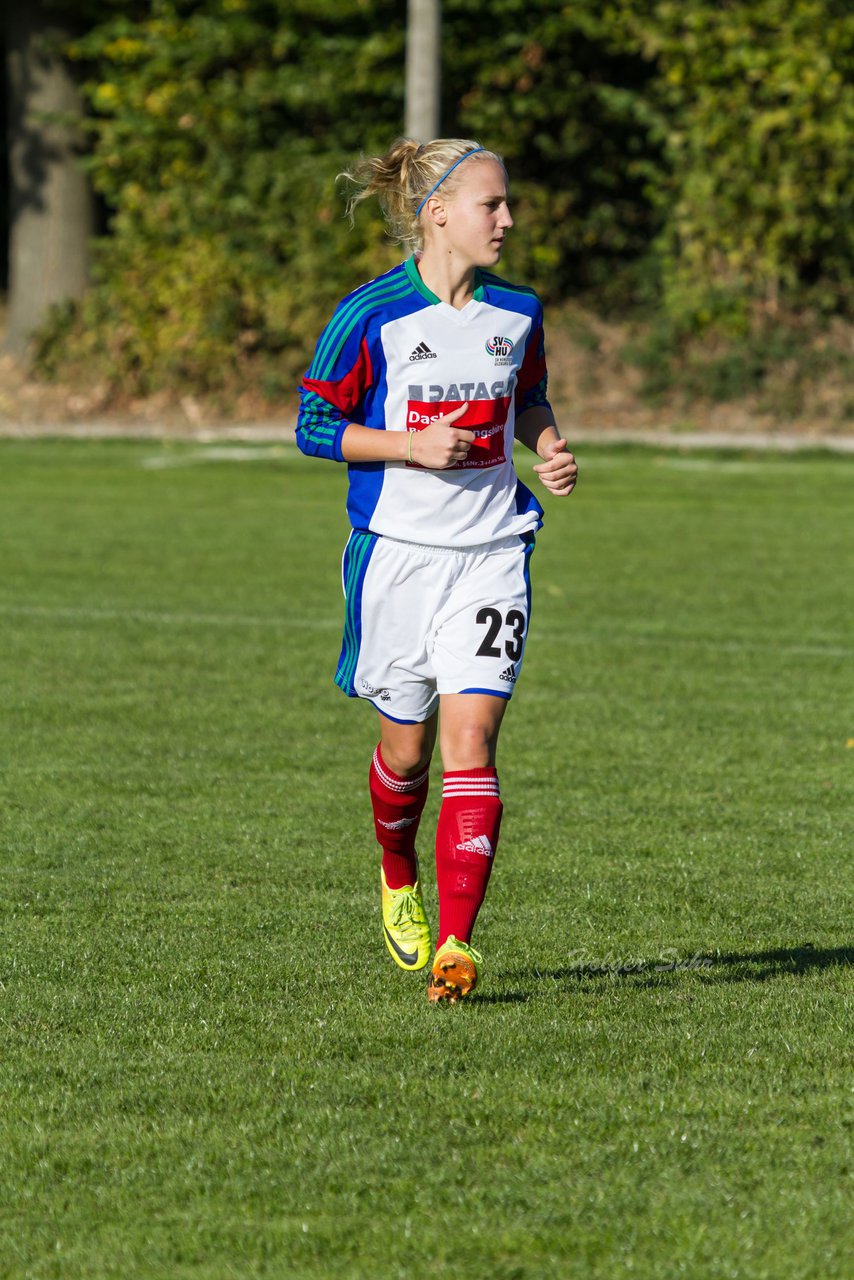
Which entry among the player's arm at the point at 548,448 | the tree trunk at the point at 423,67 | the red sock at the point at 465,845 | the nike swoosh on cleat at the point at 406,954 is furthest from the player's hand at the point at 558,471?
the tree trunk at the point at 423,67

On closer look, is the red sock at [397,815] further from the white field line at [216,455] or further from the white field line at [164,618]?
the white field line at [216,455]

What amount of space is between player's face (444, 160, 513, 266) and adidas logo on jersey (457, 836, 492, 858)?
1332 millimetres

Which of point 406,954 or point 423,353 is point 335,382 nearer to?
point 423,353

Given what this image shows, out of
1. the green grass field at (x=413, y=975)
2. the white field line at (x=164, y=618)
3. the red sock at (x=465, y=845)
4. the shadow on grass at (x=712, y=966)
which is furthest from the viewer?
the white field line at (x=164, y=618)

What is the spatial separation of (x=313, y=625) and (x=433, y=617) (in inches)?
245

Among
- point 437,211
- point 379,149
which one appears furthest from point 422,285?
point 379,149

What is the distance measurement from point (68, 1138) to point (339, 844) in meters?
2.67

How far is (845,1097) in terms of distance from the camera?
3961mm

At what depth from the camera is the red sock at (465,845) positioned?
464 centimetres

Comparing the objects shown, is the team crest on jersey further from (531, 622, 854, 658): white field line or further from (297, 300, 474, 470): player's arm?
(531, 622, 854, 658): white field line

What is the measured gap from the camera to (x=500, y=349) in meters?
4.80

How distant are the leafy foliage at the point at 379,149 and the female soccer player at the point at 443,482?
18.7 meters

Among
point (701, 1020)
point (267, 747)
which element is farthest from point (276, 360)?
point (701, 1020)

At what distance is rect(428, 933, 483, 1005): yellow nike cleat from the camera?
458cm
